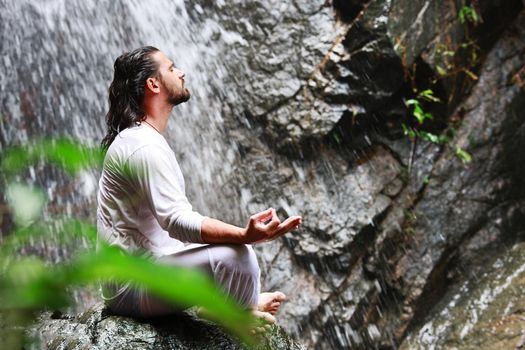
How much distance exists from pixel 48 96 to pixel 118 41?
94 cm

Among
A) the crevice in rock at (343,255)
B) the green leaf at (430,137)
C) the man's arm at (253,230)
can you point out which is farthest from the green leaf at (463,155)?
the man's arm at (253,230)

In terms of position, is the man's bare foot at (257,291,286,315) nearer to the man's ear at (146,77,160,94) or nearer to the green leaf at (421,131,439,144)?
the man's ear at (146,77,160,94)

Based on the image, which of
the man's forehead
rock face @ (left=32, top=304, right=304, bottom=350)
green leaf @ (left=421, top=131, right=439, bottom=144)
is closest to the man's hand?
rock face @ (left=32, top=304, right=304, bottom=350)

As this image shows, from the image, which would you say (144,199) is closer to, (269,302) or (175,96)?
(175,96)

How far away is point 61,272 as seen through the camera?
0.66 metres

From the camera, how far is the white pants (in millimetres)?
2561

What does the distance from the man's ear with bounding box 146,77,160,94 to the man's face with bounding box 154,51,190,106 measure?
1.1 inches

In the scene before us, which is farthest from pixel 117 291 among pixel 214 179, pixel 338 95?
pixel 338 95

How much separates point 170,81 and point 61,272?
232 centimetres

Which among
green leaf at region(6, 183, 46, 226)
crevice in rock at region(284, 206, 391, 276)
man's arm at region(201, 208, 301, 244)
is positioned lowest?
crevice in rock at region(284, 206, 391, 276)

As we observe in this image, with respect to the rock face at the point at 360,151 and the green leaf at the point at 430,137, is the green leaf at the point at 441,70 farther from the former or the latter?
the green leaf at the point at 430,137

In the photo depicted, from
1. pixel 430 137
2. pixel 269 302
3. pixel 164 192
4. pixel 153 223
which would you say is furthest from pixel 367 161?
pixel 164 192

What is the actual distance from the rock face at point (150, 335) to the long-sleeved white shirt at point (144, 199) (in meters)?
0.37

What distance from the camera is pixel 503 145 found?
5844 mm
